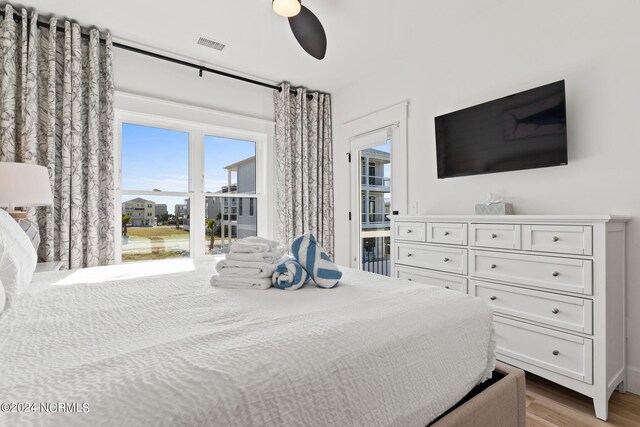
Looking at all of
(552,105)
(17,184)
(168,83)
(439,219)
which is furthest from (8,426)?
(168,83)

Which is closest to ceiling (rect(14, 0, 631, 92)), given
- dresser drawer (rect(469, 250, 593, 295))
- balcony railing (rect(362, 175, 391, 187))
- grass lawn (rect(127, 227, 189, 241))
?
balcony railing (rect(362, 175, 391, 187))

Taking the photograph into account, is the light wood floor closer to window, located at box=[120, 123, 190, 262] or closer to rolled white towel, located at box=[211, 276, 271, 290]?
rolled white towel, located at box=[211, 276, 271, 290]

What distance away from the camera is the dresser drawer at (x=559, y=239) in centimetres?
167

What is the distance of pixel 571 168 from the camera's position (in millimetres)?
2105

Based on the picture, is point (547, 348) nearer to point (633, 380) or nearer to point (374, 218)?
point (633, 380)

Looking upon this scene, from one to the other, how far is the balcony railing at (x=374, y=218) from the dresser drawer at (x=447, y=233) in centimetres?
116

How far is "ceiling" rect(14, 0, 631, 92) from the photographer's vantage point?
2.40m

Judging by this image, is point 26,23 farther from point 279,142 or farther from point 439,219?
point 439,219

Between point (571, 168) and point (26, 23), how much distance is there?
13.5 feet

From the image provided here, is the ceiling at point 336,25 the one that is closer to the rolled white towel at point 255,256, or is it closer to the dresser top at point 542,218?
the dresser top at point 542,218

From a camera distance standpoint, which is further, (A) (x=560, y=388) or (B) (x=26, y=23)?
(B) (x=26, y=23)

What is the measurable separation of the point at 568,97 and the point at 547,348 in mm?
1598

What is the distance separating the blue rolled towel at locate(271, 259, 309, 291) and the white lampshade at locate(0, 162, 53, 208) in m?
1.80

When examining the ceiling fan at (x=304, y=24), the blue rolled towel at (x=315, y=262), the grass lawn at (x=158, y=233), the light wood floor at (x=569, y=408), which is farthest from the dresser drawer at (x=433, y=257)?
the grass lawn at (x=158, y=233)
